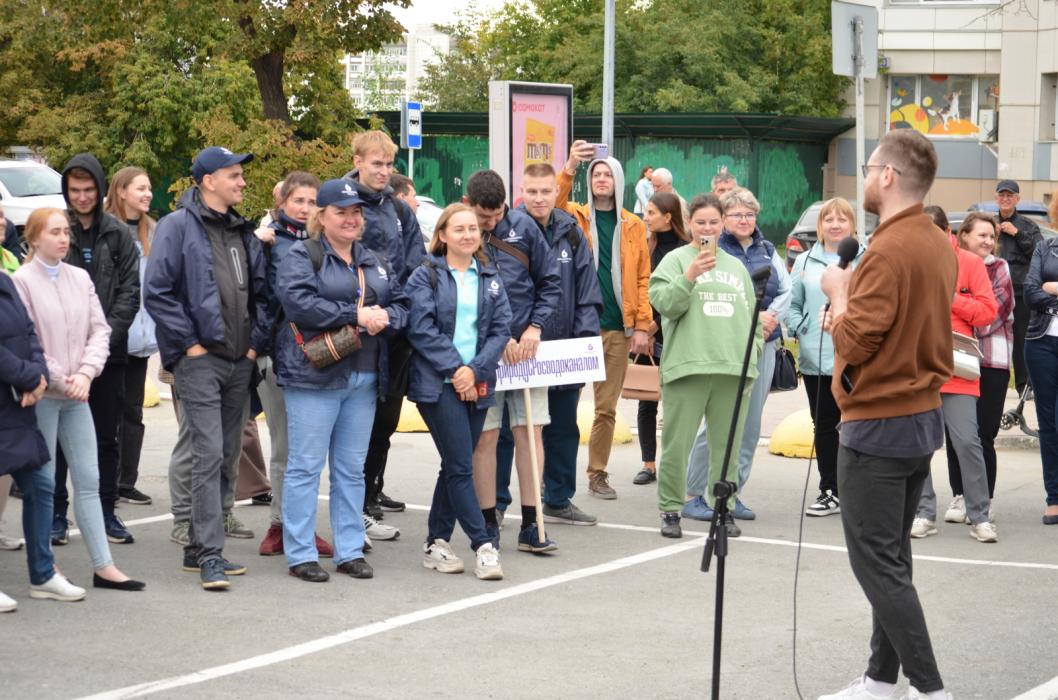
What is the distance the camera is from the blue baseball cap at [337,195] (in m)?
7.67

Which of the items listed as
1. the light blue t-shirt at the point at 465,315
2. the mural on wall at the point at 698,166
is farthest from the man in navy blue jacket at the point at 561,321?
the mural on wall at the point at 698,166

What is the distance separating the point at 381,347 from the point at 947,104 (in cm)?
3544

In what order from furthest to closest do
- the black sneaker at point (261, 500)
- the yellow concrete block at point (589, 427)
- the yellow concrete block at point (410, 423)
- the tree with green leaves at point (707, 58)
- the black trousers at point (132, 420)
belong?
1. the tree with green leaves at point (707, 58)
2. the yellow concrete block at point (410, 423)
3. the yellow concrete block at point (589, 427)
4. the black sneaker at point (261, 500)
5. the black trousers at point (132, 420)

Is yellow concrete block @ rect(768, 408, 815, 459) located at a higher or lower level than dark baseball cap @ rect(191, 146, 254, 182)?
lower

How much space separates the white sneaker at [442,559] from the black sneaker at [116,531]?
1860mm

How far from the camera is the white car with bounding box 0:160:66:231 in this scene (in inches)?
1076

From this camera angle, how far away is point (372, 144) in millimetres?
8531

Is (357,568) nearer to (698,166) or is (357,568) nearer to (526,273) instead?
(526,273)

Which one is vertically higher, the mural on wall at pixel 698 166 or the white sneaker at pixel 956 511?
the mural on wall at pixel 698 166

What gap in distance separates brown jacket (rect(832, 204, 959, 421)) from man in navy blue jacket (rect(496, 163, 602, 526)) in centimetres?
337

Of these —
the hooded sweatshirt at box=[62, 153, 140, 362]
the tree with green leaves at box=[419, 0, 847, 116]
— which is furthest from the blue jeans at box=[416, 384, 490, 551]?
the tree with green leaves at box=[419, 0, 847, 116]

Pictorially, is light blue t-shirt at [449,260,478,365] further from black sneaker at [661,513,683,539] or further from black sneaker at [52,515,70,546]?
black sneaker at [52,515,70,546]

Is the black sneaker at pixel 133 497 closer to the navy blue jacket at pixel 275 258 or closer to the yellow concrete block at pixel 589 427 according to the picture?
the navy blue jacket at pixel 275 258

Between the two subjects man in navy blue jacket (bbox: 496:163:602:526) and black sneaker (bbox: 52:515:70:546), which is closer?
black sneaker (bbox: 52:515:70:546)
